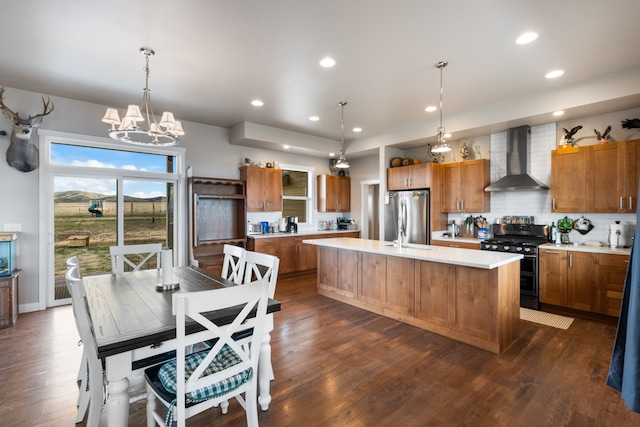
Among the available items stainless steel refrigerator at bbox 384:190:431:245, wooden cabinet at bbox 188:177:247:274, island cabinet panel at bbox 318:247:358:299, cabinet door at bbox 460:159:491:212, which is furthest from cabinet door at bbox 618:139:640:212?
wooden cabinet at bbox 188:177:247:274

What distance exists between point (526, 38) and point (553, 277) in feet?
9.87

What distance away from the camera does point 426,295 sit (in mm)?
3432

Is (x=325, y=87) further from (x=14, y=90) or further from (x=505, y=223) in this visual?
(x=14, y=90)

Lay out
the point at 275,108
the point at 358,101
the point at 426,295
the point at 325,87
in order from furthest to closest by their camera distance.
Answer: the point at 275,108 → the point at 358,101 → the point at 325,87 → the point at 426,295

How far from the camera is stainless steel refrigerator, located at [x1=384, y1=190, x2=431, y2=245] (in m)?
5.55

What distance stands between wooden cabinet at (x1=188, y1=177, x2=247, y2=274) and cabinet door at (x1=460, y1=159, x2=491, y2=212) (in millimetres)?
4000

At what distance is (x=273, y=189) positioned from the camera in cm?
623

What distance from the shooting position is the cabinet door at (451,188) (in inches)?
214

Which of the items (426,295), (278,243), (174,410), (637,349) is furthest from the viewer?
(278,243)

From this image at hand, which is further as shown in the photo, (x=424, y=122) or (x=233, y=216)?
(x=233, y=216)

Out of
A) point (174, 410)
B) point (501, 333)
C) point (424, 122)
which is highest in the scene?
point (424, 122)

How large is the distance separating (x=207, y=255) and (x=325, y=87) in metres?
3.53

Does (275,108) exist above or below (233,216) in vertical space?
above

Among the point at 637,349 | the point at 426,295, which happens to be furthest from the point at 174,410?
the point at 426,295
